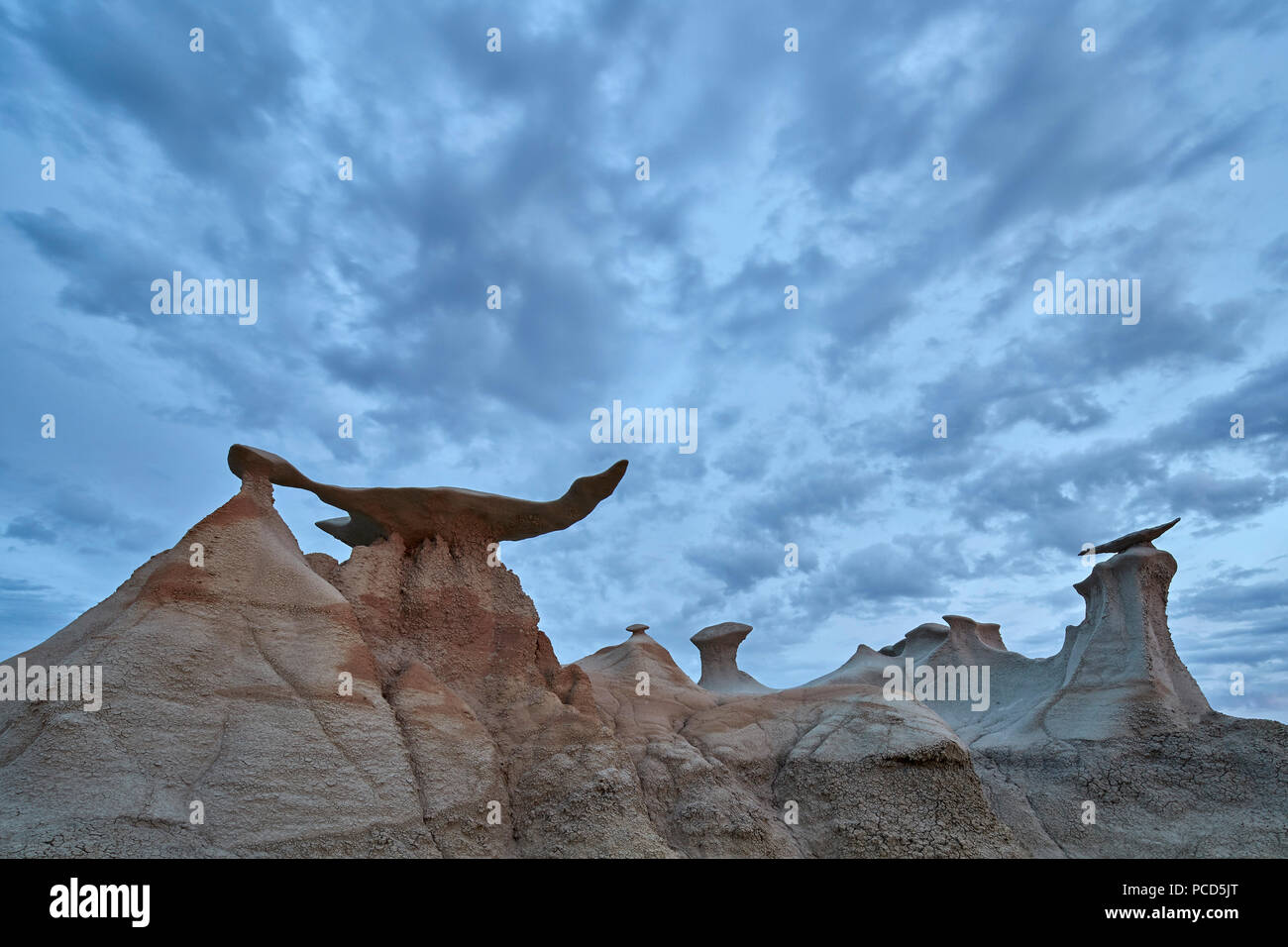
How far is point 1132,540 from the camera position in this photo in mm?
19297

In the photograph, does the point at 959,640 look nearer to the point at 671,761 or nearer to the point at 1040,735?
the point at 1040,735

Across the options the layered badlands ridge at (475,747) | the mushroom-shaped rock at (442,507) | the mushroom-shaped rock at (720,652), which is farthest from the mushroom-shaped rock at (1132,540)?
the mushroom-shaped rock at (442,507)

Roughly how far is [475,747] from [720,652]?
15992 mm

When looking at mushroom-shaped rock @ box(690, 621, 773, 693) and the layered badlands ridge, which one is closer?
the layered badlands ridge

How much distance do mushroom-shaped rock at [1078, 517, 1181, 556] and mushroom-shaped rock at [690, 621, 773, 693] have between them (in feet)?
33.3

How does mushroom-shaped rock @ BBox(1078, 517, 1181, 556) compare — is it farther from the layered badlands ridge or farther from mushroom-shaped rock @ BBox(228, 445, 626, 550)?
mushroom-shaped rock @ BBox(228, 445, 626, 550)

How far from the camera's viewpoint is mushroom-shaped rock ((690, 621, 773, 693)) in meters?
24.8

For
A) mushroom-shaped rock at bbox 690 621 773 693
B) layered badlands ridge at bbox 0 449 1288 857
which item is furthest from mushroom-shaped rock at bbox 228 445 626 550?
mushroom-shaped rock at bbox 690 621 773 693

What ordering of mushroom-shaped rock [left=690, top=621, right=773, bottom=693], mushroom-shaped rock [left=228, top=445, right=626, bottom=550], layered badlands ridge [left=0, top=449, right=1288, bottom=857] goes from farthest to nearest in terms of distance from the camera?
mushroom-shaped rock [left=690, top=621, right=773, bottom=693] → mushroom-shaped rock [left=228, top=445, right=626, bottom=550] → layered badlands ridge [left=0, top=449, right=1288, bottom=857]

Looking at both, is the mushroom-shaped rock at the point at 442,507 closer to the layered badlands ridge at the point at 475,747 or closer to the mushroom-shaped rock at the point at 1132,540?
the layered badlands ridge at the point at 475,747

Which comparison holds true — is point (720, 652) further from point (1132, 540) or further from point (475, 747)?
point (475, 747)

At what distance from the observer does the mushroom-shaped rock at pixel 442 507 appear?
1223 cm

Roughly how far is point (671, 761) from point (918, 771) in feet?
11.8
